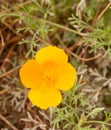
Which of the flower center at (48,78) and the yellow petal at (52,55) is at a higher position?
the yellow petal at (52,55)

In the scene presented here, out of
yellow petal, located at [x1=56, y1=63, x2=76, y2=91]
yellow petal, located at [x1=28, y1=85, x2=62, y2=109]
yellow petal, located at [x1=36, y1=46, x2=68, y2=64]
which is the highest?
yellow petal, located at [x1=36, y1=46, x2=68, y2=64]

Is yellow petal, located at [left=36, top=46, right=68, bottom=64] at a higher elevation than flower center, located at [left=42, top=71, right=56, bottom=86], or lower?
higher

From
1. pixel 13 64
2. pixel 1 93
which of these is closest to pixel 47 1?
pixel 13 64

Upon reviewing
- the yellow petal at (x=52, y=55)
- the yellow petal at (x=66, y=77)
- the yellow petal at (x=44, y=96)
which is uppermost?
the yellow petal at (x=52, y=55)

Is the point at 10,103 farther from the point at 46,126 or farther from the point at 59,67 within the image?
the point at 59,67

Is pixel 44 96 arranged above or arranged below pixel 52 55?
below
